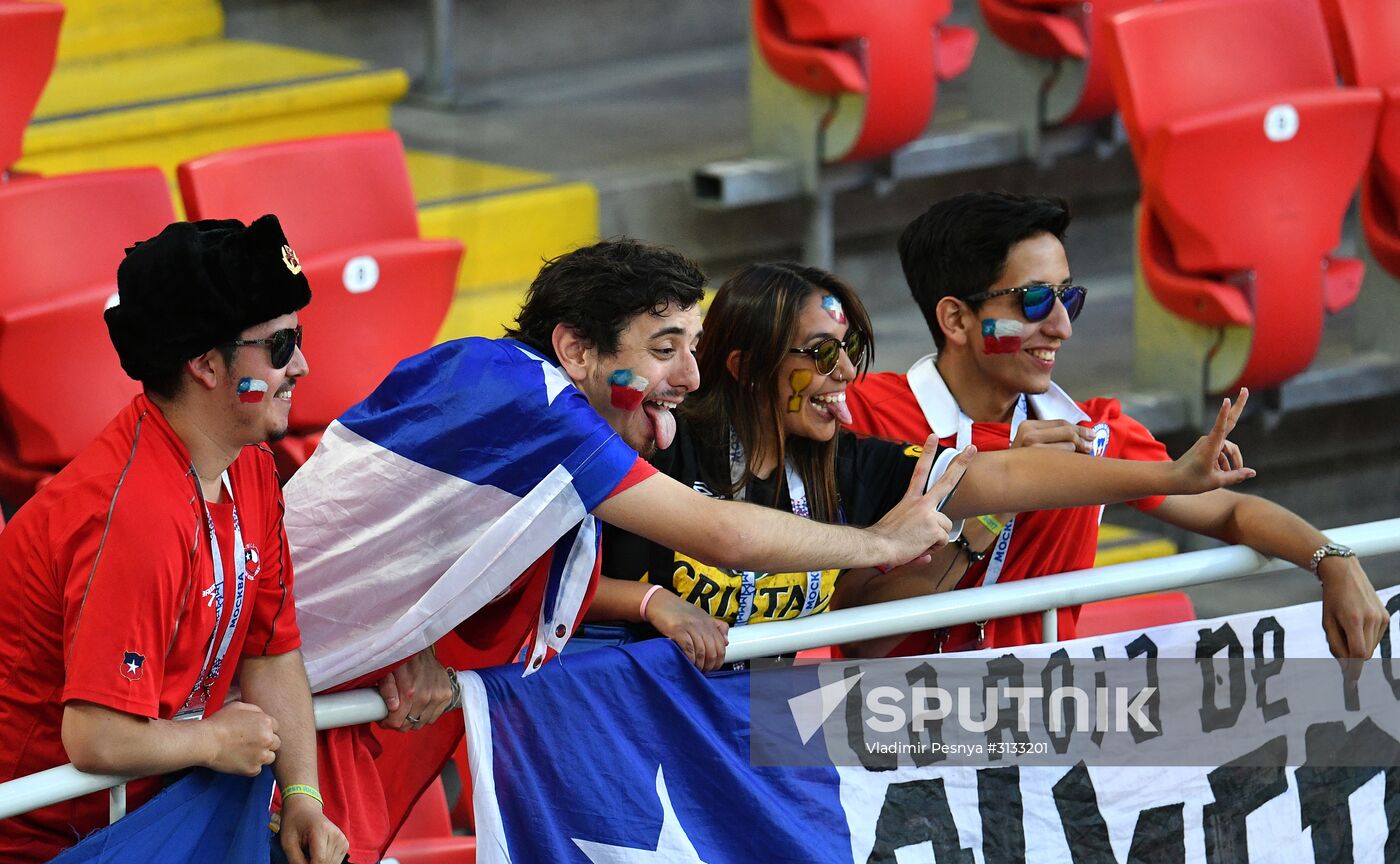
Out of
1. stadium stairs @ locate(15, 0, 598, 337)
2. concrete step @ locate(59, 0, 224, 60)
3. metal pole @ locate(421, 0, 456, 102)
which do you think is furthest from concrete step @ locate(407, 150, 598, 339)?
concrete step @ locate(59, 0, 224, 60)

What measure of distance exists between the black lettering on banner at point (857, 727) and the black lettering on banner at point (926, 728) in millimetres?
51

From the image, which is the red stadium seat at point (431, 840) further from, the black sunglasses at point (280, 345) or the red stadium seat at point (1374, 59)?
the red stadium seat at point (1374, 59)

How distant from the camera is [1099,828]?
2.49 m

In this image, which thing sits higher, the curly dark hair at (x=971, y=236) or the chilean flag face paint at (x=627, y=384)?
the curly dark hair at (x=971, y=236)

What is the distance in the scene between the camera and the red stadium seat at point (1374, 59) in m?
4.60

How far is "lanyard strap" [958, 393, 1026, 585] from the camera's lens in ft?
8.85

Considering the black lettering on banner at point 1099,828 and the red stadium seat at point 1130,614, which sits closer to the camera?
the black lettering on banner at point 1099,828


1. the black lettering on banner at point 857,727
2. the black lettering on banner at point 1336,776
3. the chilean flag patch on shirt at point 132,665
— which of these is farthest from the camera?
the black lettering on banner at point 1336,776

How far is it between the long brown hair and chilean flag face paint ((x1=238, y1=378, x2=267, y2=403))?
72cm

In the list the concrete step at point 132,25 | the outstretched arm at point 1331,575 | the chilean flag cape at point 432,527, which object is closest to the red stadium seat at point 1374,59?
the outstretched arm at point 1331,575

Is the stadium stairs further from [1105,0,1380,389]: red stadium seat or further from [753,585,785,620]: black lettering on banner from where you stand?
[753,585,785,620]: black lettering on banner

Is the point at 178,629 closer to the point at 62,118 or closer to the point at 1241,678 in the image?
the point at 1241,678

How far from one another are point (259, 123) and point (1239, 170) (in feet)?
8.17

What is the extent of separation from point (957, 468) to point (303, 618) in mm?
855
